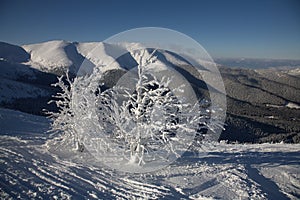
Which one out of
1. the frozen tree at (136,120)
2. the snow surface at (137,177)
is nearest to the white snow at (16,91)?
the frozen tree at (136,120)

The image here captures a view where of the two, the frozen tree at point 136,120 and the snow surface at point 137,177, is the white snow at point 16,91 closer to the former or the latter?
the frozen tree at point 136,120

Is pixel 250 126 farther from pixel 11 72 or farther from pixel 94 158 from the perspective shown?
pixel 11 72

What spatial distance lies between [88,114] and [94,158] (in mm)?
3352

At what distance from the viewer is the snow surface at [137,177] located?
15367mm

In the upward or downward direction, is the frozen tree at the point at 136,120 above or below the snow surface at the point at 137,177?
above

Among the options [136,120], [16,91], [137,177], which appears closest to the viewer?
[137,177]

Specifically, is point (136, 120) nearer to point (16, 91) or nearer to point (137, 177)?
point (137, 177)

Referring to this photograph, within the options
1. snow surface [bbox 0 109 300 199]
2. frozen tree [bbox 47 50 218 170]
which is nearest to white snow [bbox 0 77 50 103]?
frozen tree [bbox 47 50 218 170]

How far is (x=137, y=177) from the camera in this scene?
59.8 feet

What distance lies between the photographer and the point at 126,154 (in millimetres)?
22688

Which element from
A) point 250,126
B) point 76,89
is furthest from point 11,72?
point 76,89

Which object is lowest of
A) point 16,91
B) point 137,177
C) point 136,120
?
point 16,91

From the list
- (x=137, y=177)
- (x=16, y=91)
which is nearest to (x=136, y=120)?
(x=137, y=177)

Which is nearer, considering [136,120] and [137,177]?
[137,177]
